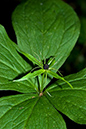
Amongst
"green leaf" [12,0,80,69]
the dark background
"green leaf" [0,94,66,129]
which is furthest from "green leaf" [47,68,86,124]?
the dark background

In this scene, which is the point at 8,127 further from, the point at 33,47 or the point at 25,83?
the point at 33,47

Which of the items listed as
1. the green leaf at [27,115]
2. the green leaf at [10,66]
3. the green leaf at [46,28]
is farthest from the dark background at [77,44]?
the green leaf at [27,115]

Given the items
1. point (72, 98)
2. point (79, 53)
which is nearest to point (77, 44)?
point (79, 53)

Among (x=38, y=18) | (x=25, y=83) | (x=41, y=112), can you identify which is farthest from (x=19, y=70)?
(x=38, y=18)

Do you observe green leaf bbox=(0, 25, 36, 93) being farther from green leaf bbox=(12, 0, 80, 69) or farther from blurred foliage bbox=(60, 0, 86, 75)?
blurred foliage bbox=(60, 0, 86, 75)

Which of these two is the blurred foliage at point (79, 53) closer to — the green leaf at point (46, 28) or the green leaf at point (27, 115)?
the green leaf at point (46, 28)
